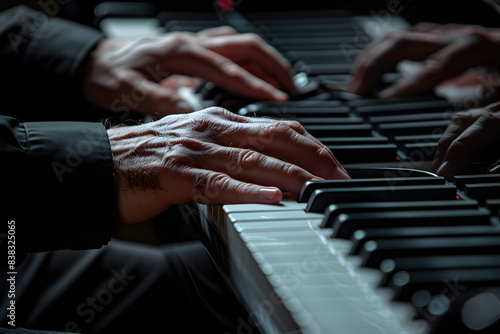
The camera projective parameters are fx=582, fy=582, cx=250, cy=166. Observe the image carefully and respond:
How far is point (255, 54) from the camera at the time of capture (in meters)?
1.41

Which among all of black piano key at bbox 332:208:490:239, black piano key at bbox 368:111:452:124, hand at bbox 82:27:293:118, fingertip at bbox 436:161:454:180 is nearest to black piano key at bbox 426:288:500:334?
black piano key at bbox 332:208:490:239

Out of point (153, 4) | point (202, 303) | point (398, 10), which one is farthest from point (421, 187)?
point (153, 4)

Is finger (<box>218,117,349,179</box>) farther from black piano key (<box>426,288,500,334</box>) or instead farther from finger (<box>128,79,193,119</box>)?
finger (<box>128,79,193,119</box>)

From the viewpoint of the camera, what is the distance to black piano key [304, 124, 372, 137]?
3.40ft

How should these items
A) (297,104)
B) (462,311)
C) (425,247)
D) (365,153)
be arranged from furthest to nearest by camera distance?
(297,104), (365,153), (425,247), (462,311)

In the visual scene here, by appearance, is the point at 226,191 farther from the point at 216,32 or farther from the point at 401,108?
the point at 216,32

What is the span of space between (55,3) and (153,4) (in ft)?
2.76

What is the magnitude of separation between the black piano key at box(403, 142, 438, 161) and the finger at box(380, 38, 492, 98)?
0.99ft

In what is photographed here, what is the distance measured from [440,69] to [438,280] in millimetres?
840

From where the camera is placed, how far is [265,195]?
2.52ft

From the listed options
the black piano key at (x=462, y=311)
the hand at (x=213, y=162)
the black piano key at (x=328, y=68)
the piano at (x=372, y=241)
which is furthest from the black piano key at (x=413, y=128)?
the black piano key at (x=462, y=311)

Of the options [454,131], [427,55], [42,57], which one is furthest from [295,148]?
[42,57]

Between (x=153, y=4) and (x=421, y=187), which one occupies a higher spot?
(x=421, y=187)

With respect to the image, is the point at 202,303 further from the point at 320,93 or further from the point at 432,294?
the point at 432,294
